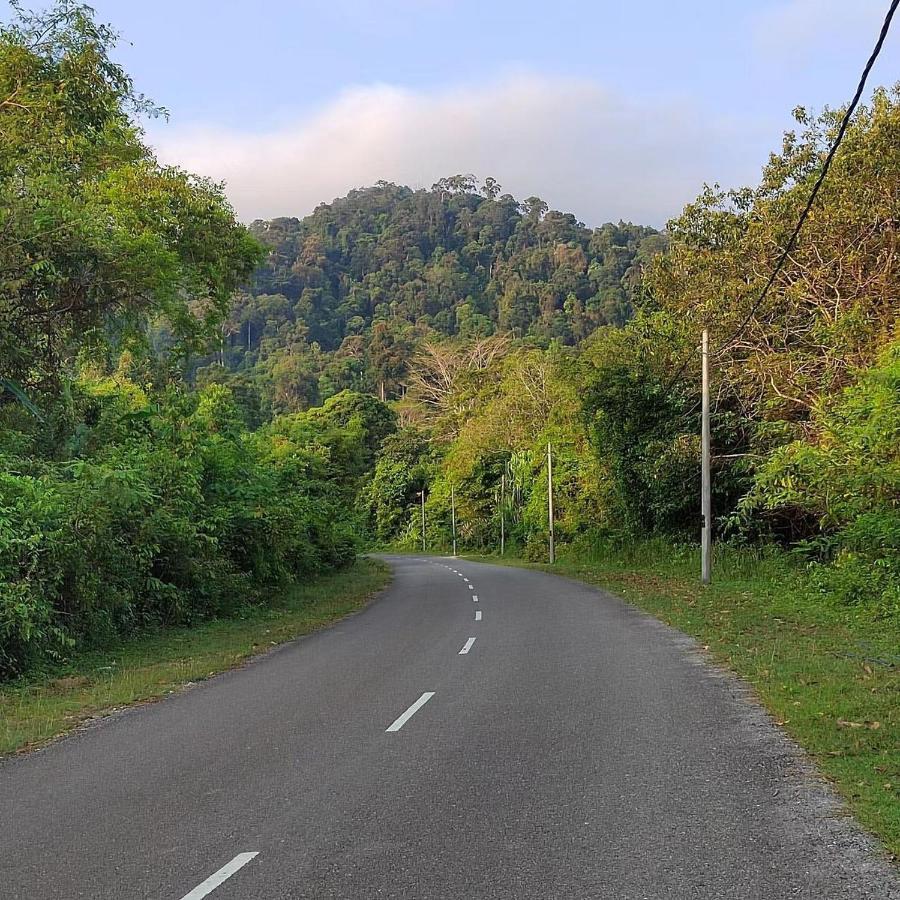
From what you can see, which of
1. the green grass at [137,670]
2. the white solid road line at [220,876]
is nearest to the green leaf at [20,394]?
the green grass at [137,670]

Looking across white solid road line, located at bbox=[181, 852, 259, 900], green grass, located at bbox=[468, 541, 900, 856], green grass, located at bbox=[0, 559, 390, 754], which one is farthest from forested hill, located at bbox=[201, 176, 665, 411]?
white solid road line, located at bbox=[181, 852, 259, 900]

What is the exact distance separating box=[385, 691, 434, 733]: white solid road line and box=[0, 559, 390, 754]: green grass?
11.2 ft

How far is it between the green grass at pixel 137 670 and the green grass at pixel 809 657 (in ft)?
23.4

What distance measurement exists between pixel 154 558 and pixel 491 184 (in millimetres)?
143586

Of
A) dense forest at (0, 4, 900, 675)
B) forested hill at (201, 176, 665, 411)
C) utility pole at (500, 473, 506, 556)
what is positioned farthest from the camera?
forested hill at (201, 176, 665, 411)

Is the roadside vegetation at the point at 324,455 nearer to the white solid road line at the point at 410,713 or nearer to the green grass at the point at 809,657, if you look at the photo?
the green grass at the point at 809,657

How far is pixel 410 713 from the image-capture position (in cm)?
937

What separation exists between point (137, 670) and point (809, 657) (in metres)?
9.27

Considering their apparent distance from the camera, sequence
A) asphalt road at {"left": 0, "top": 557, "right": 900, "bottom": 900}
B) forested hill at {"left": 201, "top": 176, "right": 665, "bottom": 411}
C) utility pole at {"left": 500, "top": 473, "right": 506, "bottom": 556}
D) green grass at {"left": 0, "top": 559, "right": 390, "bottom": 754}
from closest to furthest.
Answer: asphalt road at {"left": 0, "top": 557, "right": 900, "bottom": 900} < green grass at {"left": 0, "top": 559, "right": 390, "bottom": 754} < utility pole at {"left": 500, "top": 473, "right": 506, "bottom": 556} < forested hill at {"left": 201, "top": 176, "right": 665, "bottom": 411}

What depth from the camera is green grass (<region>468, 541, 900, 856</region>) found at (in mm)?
6641

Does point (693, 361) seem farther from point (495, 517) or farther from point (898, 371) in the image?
point (495, 517)

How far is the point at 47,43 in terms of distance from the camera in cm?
1802

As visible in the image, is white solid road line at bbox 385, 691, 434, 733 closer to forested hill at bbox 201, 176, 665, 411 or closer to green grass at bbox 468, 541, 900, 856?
green grass at bbox 468, 541, 900, 856

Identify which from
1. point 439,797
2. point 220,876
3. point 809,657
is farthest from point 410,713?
point 809,657
